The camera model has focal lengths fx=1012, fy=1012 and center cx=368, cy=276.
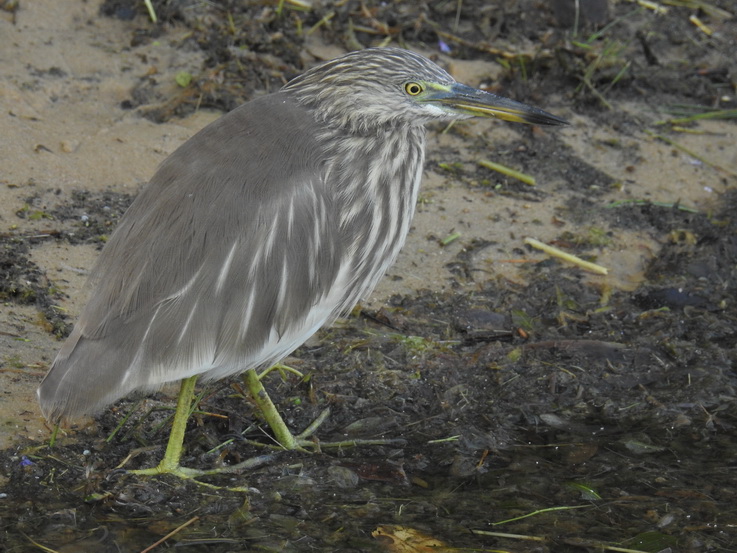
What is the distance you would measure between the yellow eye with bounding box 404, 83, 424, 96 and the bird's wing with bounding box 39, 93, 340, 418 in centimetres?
40

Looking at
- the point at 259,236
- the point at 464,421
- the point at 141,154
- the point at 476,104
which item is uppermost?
the point at 476,104

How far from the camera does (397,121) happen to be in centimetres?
340

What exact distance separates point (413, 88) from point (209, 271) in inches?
38.1

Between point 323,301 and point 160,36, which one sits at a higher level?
point 160,36

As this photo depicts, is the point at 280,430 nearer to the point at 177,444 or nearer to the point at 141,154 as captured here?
the point at 177,444

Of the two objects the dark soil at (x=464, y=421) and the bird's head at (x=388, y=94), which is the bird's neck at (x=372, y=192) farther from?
the dark soil at (x=464, y=421)

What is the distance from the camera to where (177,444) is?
3.23m

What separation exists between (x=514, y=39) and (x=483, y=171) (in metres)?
1.27

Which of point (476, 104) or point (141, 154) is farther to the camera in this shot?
point (141, 154)

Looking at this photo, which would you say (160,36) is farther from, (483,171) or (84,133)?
(483,171)

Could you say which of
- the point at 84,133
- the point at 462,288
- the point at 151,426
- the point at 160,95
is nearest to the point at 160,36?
the point at 160,95

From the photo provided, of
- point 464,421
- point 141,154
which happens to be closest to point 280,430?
point 464,421

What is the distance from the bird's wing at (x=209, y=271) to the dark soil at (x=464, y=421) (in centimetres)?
38

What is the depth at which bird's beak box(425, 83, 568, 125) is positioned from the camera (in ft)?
11.2
